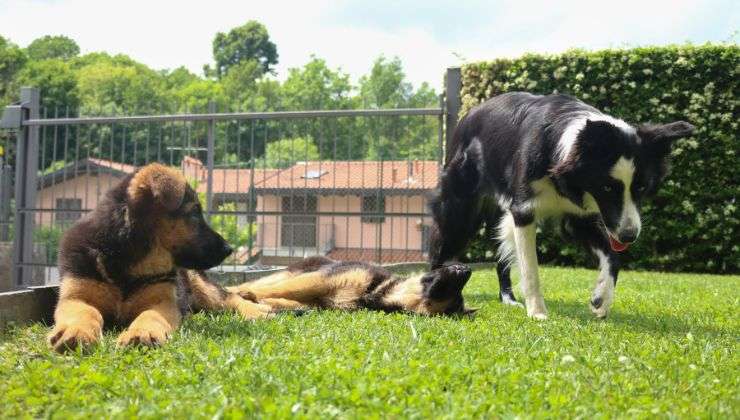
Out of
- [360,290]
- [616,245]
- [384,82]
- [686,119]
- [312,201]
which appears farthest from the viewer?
[384,82]

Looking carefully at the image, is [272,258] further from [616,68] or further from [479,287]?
[616,68]

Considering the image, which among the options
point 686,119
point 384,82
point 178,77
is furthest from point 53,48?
point 686,119

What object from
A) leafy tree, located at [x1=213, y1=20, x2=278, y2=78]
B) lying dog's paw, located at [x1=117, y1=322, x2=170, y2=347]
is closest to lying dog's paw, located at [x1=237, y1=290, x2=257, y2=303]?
lying dog's paw, located at [x1=117, y1=322, x2=170, y2=347]

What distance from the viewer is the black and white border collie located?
543 centimetres

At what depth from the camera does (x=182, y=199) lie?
478cm

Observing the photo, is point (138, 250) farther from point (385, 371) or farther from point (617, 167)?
point (617, 167)

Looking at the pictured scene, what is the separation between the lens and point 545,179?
5.86 metres

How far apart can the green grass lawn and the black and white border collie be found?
0.88 metres

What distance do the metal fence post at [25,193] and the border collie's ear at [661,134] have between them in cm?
955

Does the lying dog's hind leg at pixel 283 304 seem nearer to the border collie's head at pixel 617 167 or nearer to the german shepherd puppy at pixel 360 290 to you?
the german shepherd puppy at pixel 360 290

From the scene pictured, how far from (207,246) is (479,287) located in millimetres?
4563

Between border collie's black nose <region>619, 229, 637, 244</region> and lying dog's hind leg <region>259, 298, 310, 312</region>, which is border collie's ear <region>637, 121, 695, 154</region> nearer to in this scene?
border collie's black nose <region>619, 229, 637, 244</region>

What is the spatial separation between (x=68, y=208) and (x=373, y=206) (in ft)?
15.7

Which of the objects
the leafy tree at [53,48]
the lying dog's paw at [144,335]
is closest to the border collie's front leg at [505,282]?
the lying dog's paw at [144,335]
